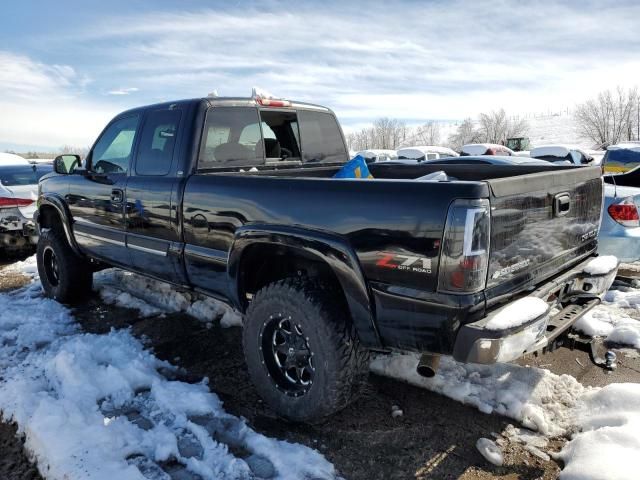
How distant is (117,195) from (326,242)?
2393 millimetres

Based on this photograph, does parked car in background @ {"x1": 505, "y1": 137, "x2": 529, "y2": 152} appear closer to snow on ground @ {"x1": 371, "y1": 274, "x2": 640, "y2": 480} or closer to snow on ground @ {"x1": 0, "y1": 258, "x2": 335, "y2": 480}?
snow on ground @ {"x1": 371, "y1": 274, "x2": 640, "y2": 480}

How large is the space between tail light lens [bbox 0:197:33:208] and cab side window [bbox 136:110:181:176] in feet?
14.4

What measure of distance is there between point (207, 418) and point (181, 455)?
0.36 metres

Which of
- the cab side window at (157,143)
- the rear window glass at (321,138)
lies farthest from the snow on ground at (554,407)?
the cab side window at (157,143)

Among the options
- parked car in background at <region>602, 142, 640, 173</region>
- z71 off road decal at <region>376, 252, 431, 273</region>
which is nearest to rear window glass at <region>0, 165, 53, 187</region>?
z71 off road decal at <region>376, 252, 431, 273</region>

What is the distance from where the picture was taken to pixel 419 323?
2.31 metres

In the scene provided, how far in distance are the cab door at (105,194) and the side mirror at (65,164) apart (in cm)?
18

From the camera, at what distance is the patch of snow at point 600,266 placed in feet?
9.97

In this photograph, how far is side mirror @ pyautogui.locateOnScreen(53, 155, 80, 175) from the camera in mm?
4980

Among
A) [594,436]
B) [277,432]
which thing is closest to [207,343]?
[277,432]

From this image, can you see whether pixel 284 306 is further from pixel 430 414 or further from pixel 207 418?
pixel 430 414

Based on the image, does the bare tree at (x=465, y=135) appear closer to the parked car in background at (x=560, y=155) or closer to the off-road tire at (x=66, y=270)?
the parked car in background at (x=560, y=155)

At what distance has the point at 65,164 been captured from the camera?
16.5ft

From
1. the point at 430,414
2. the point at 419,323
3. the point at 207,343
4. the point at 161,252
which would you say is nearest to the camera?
the point at 419,323
